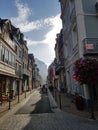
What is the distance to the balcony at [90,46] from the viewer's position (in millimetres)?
11023

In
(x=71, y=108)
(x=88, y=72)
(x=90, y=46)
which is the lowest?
(x=71, y=108)

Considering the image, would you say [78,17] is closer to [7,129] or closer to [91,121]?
[91,121]

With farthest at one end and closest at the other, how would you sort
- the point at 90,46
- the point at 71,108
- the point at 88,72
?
the point at 90,46 < the point at 71,108 < the point at 88,72

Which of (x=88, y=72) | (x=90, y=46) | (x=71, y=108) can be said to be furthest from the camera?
(x=90, y=46)

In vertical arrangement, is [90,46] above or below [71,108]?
above

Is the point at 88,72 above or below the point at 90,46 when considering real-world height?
below

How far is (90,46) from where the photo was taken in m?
11.1

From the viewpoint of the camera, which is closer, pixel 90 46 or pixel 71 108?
pixel 71 108

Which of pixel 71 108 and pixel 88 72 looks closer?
pixel 88 72

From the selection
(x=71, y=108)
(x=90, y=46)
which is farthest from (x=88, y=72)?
(x=71, y=108)

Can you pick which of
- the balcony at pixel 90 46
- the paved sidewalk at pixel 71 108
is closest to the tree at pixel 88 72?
the paved sidewalk at pixel 71 108

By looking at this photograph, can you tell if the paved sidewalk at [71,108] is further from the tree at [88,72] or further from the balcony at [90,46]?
the balcony at [90,46]

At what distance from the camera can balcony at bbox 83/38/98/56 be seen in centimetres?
1102

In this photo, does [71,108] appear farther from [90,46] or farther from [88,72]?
[90,46]
